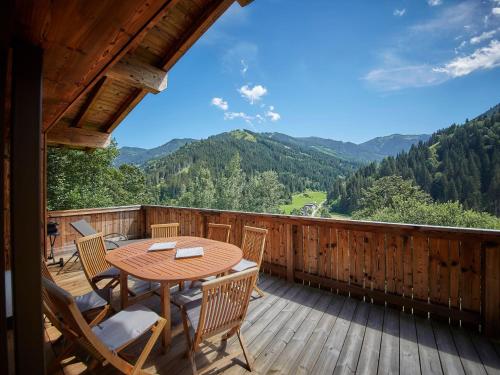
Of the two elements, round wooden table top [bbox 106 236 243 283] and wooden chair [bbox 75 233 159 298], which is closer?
round wooden table top [bbox 106 236 243 283]

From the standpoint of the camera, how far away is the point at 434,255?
114 inches

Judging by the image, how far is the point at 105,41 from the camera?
56.7 inches

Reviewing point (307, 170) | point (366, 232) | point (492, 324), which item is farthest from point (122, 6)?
point (307, 170)

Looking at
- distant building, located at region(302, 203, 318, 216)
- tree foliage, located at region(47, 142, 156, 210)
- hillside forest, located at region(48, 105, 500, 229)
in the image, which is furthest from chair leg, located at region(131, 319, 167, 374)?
distant building, located at region(302, 203, 318, 216)

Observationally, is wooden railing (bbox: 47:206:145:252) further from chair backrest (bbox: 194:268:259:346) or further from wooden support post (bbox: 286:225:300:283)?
chair backrest (bbox: 194:268:259:346)

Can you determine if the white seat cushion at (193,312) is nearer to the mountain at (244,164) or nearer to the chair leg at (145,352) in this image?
the chair leg at (145,352)

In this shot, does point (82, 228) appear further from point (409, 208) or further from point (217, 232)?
point (409, 208)

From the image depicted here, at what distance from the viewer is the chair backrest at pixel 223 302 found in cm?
178

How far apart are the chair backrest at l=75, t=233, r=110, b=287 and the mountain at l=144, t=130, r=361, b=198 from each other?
36235mm

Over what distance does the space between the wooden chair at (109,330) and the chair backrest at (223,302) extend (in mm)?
327

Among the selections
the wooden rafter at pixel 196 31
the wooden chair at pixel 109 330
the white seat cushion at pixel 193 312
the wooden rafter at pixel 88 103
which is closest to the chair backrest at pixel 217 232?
the white seat cushion at pixel 193 312

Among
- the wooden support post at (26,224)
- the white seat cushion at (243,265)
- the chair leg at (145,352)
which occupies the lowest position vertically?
the chair leg at (145,352)

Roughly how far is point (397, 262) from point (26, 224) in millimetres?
3654

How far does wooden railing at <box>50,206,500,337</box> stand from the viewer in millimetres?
2637
